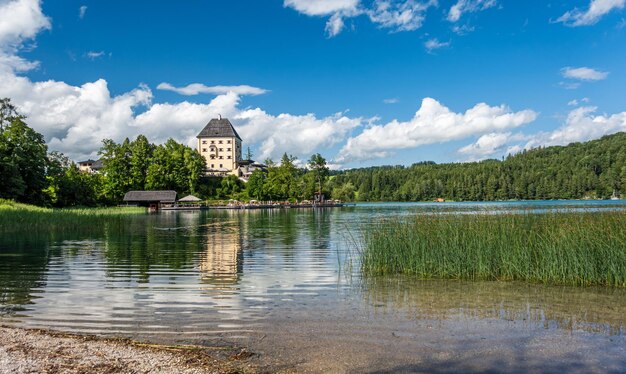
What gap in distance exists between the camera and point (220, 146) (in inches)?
5084

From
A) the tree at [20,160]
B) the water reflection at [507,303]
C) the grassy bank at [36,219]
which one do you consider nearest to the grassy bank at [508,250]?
the water reflection at [507,303]

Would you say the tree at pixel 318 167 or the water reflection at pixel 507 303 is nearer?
the water reflection at pixel 507 303

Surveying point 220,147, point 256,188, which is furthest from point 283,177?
point 220,147

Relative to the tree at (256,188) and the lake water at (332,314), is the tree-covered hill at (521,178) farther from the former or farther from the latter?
the lake water at (332,314)

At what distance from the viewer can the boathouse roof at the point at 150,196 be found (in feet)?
251

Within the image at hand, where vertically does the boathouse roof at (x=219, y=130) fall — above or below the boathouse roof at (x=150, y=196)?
above

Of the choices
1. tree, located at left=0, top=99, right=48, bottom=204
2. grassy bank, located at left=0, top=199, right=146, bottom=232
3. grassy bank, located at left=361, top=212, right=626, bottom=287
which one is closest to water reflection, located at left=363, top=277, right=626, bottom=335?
grassy bank, located at left=361, top=212, right=626, bottom=287

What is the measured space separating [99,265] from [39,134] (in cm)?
4822

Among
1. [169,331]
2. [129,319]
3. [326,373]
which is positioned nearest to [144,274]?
[129,319]

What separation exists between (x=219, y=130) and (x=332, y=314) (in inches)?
4957

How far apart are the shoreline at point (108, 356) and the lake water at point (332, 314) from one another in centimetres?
38

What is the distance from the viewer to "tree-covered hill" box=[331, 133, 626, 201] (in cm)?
12281

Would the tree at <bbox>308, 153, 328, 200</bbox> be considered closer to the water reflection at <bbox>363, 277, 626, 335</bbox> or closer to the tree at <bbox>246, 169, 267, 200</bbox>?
the tree at <bbox>246, 169, 267, 200</bbox>

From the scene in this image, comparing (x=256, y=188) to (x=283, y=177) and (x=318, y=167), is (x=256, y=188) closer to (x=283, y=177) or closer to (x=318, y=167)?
(x=283, y=177)
